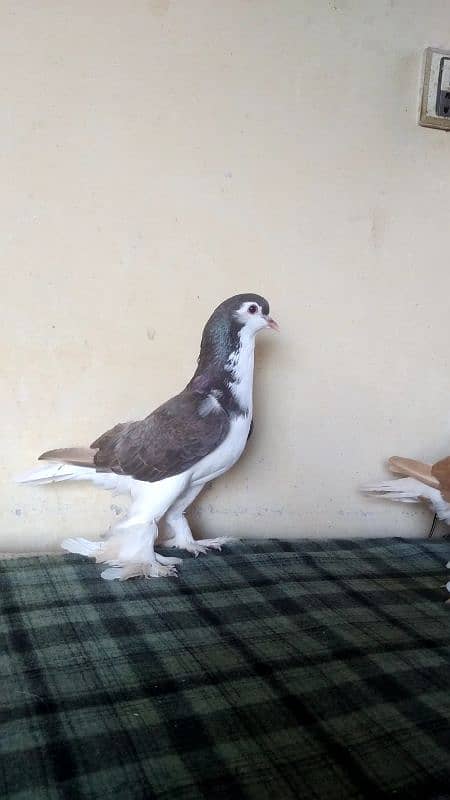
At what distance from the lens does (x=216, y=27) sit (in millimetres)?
1079

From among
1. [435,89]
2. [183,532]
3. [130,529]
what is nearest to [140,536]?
[130,529]

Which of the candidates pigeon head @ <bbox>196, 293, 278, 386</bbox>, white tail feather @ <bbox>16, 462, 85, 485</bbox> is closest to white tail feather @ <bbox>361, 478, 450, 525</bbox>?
pigeon head @ <bbox>196, 293, 278, 386</bbox>

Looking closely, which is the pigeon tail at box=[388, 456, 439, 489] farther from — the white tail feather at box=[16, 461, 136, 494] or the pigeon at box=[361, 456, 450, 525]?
the white tail feather at box=[16, 461, 136, 494]

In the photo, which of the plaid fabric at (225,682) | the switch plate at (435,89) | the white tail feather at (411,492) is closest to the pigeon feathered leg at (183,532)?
the plaid fabric at (225,682)

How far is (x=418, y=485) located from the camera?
123cm

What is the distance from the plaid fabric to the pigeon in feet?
0.55

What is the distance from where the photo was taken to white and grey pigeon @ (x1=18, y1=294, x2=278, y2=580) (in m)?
0.95

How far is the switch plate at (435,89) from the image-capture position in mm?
1209

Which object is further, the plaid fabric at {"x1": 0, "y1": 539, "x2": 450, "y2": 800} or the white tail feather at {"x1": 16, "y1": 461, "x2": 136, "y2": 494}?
the white tail feather at {"x1": 16, "y1": 461, "x2": 136, "y2": 494}

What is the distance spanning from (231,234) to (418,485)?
0.55 metres

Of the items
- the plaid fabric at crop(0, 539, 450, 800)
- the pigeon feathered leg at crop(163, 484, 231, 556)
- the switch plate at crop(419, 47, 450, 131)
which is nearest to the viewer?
the plaid fabric at crop(0, 539, 450, 800)

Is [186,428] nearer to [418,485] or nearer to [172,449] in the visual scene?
[172,449]

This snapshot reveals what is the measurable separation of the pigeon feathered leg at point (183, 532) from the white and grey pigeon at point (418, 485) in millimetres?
340

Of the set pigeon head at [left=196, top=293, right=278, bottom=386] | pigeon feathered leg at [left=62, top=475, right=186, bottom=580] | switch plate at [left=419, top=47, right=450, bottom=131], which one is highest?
switch plate at [left=419, top=47, right=450, bottom=131]
